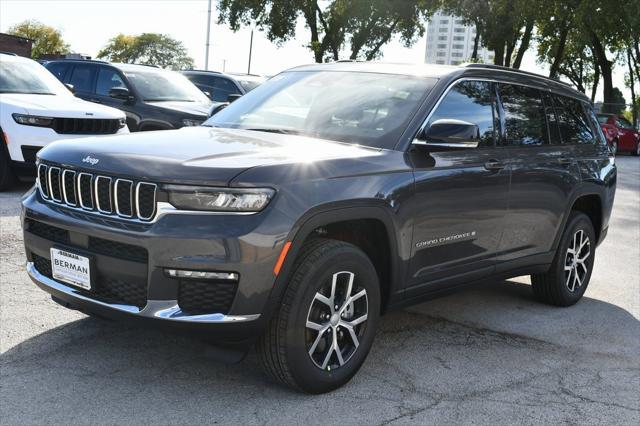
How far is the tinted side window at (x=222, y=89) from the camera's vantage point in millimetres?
17078

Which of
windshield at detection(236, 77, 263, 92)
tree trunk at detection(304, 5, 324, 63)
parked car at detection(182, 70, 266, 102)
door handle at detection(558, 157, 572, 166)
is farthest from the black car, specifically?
tree trunk at detection(304, 5, 324, 63)

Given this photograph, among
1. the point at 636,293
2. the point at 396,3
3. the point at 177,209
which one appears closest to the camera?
the point at 177,209

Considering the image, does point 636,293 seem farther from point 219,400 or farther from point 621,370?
point 219,400

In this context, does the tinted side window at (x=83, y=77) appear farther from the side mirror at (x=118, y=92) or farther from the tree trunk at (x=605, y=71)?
the tree trunk at (x=605, y=71)

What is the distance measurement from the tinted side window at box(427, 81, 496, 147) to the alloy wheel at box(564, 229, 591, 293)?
1546mm

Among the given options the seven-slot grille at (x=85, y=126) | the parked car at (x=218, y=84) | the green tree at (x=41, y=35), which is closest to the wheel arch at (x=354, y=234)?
the seven-slot grille at (x=85, y=126)

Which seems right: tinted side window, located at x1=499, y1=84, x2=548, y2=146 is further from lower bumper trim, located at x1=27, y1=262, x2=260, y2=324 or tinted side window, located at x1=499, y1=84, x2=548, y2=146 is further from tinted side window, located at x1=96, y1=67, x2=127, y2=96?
tinted side window, located at x1=96, y1=67, x2=127, y2=96

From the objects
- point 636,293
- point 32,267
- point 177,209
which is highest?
point 177,209

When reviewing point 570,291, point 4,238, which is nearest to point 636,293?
point 570,291

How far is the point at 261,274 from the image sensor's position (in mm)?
3664

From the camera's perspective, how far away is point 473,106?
17.1ft

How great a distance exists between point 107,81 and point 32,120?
3.51 meters

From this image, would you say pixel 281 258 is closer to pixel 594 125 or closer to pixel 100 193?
pixel 100 193

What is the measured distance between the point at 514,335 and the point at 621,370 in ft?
2.60
